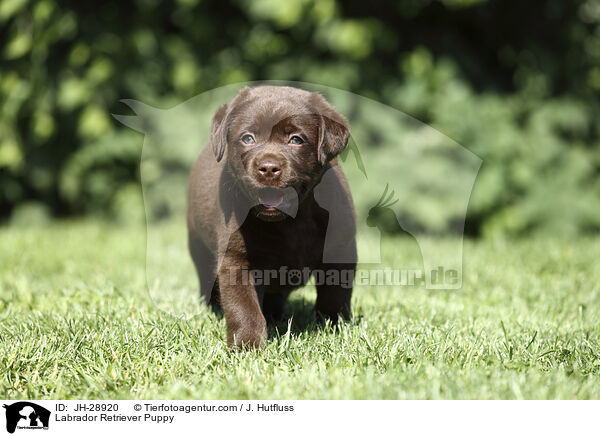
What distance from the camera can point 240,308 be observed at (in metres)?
2.40

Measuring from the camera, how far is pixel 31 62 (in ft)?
18.4

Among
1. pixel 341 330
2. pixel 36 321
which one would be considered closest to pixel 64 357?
pixel 36 321

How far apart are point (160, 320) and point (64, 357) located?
1.72ft

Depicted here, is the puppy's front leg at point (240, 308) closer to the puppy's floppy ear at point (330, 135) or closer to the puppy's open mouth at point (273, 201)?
the puppy's open mouth at point (273, 201)

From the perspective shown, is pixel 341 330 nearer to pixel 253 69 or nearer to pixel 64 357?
pixel 64 357

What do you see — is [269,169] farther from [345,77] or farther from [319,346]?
[345,77]

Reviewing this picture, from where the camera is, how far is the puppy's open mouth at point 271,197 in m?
2.37

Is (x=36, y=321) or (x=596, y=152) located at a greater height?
(x=596, y=152)
